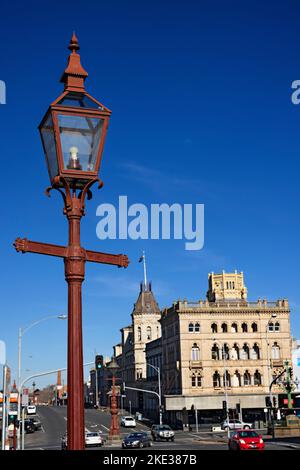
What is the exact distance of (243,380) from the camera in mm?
86562

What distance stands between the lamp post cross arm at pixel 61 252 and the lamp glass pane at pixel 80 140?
83 cm

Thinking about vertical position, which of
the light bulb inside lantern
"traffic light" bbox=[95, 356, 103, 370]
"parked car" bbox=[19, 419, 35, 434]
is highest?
the light bulb inside lantern

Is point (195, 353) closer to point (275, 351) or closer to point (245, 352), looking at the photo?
point (245, 352)

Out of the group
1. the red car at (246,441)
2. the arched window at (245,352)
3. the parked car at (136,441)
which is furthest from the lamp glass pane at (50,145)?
the arched window at (245,352)

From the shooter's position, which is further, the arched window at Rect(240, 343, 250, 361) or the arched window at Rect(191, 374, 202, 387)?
the arched window at Rect(240, 343, 250, 361)

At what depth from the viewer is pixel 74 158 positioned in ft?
21.4

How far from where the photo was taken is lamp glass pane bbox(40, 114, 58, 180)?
6.55m

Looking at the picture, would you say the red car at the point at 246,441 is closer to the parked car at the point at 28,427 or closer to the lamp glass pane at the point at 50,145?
the lamp glass pane at the point at 50,145

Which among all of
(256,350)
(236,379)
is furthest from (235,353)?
(236,379)

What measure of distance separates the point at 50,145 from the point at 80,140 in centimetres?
34

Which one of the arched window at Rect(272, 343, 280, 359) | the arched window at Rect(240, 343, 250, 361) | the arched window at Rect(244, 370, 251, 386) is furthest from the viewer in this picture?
the arched window at Rect(272, 343, 280, 359)

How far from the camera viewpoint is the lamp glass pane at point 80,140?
6477mm

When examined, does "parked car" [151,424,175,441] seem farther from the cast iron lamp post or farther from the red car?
the cast iron lamp post

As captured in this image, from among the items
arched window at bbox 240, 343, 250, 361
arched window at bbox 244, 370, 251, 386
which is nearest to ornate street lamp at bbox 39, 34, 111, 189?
arched window at bbox 240, 343, 250, 361
